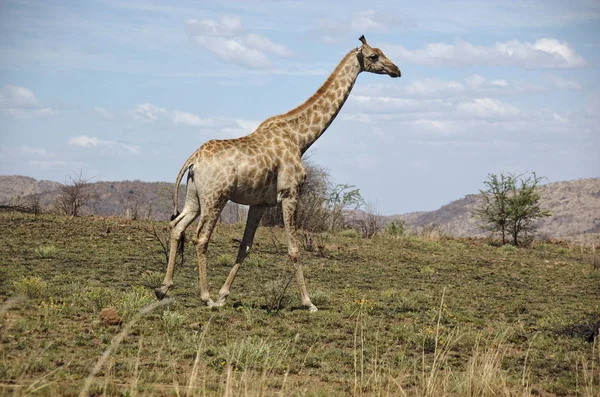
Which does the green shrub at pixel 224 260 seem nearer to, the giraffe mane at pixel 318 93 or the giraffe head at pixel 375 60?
the giraffe mane at pixel 318 93

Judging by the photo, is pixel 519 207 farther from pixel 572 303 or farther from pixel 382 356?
pixel 382 356

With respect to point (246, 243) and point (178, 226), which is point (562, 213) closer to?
point (246, 243)

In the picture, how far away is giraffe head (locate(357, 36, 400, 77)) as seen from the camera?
1355 cm

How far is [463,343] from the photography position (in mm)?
10406

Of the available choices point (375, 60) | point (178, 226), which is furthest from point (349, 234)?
point (178, 226)

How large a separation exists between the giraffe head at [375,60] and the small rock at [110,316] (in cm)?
607

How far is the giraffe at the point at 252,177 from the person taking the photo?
11586 millimetres

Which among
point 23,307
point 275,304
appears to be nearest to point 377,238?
point 275,304

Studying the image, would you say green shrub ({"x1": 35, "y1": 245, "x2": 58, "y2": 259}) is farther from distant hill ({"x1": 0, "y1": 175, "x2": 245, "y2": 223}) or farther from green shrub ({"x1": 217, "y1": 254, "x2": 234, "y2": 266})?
distant hill ({"x1": 0, "y1": 175, "x2": 245, "y2": 223})

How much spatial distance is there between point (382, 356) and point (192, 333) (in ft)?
7.91

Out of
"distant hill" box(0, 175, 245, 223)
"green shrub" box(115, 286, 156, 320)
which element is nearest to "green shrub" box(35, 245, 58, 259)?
"green shrub" box(115, 286, 156, 320)

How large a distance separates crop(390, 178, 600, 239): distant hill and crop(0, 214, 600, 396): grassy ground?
42717mm

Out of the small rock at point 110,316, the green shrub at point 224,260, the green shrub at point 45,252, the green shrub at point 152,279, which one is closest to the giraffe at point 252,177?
the small rock at point 110,316

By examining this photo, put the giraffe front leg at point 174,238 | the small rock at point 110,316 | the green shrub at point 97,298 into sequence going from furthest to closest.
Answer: the giraffe front leg at point 174,238 < the green shrub at point 97,298 < the small rock at point 110,316
